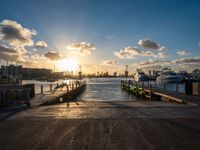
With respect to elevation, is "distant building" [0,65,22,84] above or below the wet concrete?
above

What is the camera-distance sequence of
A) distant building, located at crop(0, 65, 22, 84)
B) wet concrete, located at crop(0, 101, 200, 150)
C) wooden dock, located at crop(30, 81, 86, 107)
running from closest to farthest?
1. wet concrete, located at crop(0, 101, 200, 150)
2. wooden dock, located at crop(30, 81, 86, 107)
3. distant building, located at crop(0, 65, 22, 84)

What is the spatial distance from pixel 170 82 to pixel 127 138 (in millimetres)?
114360

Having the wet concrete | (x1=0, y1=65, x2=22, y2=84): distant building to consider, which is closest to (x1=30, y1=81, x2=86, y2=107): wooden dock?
the wet concrete

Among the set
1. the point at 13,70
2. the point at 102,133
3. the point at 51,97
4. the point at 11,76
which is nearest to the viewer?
the point at 102,133

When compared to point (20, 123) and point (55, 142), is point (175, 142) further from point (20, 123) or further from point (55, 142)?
point (20, 123)

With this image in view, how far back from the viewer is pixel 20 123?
11.0 m

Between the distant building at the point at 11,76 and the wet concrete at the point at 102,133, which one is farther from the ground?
the distant building at the point at 11,76

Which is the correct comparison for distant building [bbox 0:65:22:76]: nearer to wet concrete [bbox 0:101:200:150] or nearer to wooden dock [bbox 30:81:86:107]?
wooden dock [bbox 30:81:86:107]

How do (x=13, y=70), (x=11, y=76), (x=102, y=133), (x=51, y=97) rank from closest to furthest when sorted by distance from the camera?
(x=102, y=133)
(x=51, y=97)
(x=11, y=76)
(x=13, y=70)

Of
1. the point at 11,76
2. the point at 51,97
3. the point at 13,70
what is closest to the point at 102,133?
the point at 51,97

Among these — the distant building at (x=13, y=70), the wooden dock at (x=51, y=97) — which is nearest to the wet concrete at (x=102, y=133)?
the wooden dock at (x=51, y=97)

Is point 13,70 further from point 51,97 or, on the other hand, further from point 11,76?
point 51,97

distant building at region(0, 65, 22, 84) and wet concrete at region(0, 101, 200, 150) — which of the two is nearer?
wet concrete at region(0, 101, 200, 150)

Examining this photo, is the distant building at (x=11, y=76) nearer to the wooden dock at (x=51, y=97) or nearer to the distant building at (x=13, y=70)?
the distant building at (x=13, y=70)
